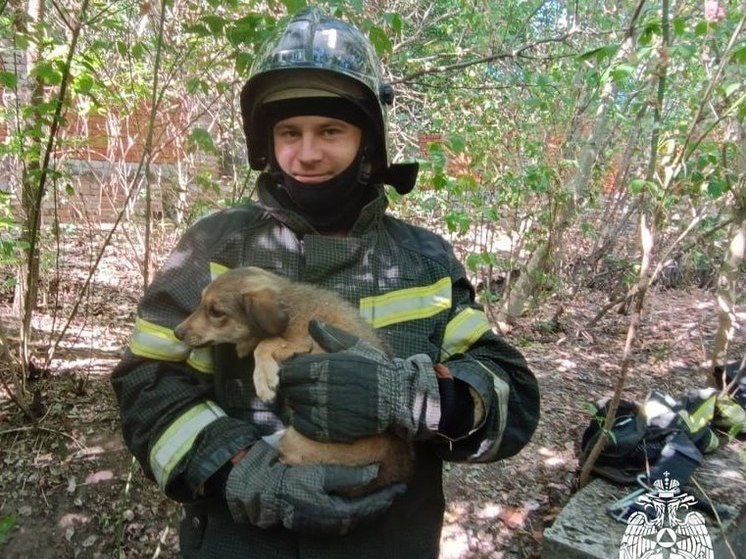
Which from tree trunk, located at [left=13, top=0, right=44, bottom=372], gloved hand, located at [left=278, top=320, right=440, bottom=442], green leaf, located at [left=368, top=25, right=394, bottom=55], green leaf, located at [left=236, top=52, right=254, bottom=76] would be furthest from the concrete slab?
tree trunk, located at [left=13, top=0, right=44, bottom=372]

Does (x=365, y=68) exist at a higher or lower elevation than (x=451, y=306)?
higher

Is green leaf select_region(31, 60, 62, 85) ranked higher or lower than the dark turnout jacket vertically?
higher

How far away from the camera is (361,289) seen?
7.74 feet

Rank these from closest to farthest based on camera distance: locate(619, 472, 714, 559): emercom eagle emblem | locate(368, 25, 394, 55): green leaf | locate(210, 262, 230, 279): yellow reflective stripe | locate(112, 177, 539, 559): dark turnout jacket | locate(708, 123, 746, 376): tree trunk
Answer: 1. locate(112, 177, 539, 559): dark turnout jacket
2. locate(210, 262, 230, 279): yellow reflective stripe
3. locate(619, 472, 714, 559): emercom eagle emblem
4. locate(368, 25, 394, 55): green leaf
5. locate(708, 123, 746, 376): tree trunk

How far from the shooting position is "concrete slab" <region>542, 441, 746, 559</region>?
379 centimetres

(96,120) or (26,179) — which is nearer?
(26,179)

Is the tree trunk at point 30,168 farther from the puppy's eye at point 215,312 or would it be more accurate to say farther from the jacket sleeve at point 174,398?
the puppy's eye at point 215,312

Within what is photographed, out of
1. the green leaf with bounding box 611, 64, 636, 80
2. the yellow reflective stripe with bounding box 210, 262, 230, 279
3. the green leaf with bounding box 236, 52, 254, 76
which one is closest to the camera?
the yellow reflective stripe with bounding box 210, 262, 230, 279

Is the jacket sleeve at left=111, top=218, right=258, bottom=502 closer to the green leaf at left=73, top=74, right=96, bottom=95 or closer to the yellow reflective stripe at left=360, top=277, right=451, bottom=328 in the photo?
the yellow reflective stripe at left=360, top=277, right=451, bottom=328

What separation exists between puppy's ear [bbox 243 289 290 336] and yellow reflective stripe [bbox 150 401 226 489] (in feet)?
1.55

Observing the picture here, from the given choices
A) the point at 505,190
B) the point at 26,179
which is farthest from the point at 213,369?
the point at 505,190

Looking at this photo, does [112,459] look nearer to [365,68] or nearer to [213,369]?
[213,369]

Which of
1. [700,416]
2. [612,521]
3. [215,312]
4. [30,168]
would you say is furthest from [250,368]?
[700,416]

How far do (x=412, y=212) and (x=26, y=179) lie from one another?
5500 mm
